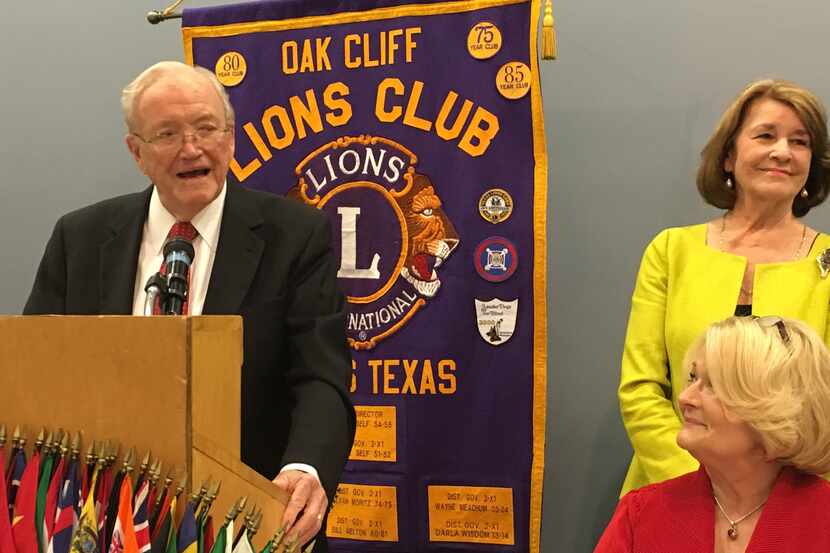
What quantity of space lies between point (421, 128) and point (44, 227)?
1626 millimetres

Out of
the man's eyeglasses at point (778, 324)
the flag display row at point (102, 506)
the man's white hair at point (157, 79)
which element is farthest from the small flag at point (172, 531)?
the man's eyeglasses at point (778, 324)

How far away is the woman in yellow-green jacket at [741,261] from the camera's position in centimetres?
232

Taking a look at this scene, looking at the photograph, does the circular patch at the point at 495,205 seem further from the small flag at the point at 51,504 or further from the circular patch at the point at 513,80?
the small flag at the point at 51,504

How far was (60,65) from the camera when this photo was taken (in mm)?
3555

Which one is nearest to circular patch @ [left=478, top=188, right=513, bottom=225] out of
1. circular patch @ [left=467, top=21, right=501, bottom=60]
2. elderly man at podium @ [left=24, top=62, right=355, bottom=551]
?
circular patch @ [left=467, top=21, right=501, bottom=60]

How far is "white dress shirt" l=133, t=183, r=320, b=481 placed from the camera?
1.79 meters

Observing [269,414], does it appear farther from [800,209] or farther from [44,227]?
[44,227]

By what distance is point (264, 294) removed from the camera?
5.84 ft

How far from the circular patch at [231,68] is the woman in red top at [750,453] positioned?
1816 millimetres

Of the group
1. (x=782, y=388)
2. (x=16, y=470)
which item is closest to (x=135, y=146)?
(x=16, y=470)

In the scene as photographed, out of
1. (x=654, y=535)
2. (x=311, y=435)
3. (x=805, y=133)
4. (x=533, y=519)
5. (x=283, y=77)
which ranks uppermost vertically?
Result: (x=283, y=77)

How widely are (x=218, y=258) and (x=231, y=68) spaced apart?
139 centimetres

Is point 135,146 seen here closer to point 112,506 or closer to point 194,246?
point 194,246

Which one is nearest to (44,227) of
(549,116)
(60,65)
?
(60,65)
